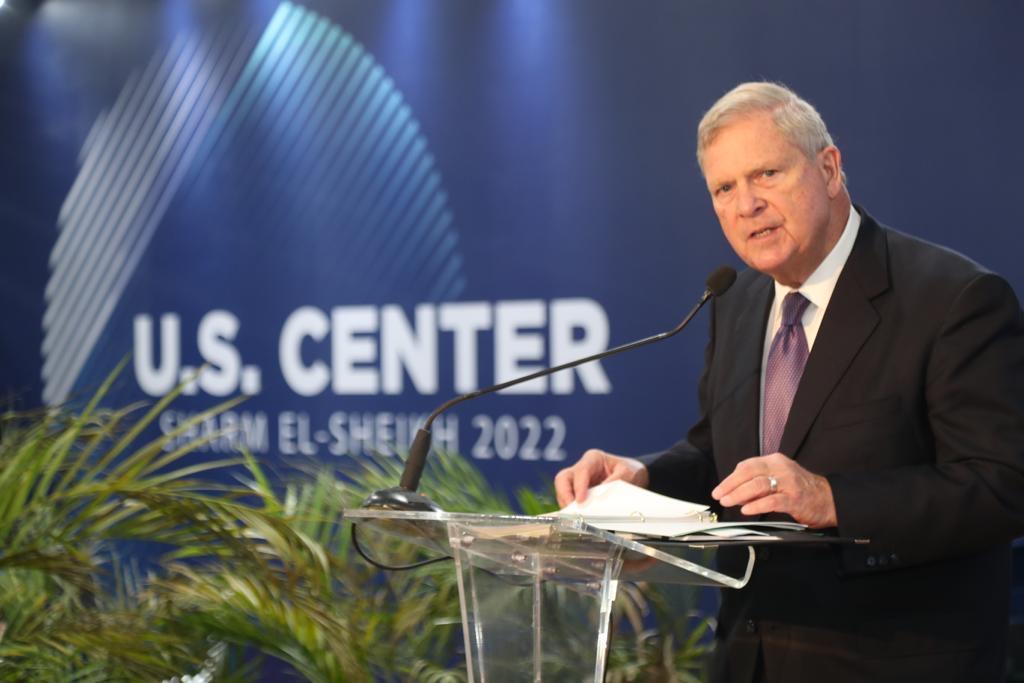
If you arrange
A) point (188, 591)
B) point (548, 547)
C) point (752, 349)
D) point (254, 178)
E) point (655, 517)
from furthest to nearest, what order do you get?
point (254, 178), point (188, 591), point (752, 349), point (655, 517), point (548, 547)

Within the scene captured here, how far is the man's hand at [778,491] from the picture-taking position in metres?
1.50

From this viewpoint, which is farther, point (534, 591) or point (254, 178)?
point (254, 178)

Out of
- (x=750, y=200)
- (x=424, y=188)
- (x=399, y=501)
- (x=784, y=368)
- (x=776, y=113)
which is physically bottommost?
(x=399, y=501)

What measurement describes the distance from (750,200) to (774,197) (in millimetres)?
37

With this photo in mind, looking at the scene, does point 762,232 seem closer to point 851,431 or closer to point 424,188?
point 851,431

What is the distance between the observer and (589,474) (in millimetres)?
1878

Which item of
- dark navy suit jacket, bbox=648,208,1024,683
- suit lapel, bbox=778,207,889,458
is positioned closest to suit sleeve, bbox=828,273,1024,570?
dark navy suit jacket, bbox=648,208,1024,683

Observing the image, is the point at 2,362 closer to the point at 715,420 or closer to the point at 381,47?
the point at 381,47

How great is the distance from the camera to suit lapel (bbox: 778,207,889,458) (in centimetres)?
186

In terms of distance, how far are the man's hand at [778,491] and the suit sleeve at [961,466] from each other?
0.08 feet

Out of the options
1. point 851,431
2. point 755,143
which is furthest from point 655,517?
point 755,143

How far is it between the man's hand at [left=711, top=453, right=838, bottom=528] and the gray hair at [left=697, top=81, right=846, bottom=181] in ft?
2.04

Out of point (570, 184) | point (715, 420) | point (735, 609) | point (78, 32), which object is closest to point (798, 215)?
point (715, 420)

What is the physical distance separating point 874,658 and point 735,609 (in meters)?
0.25
